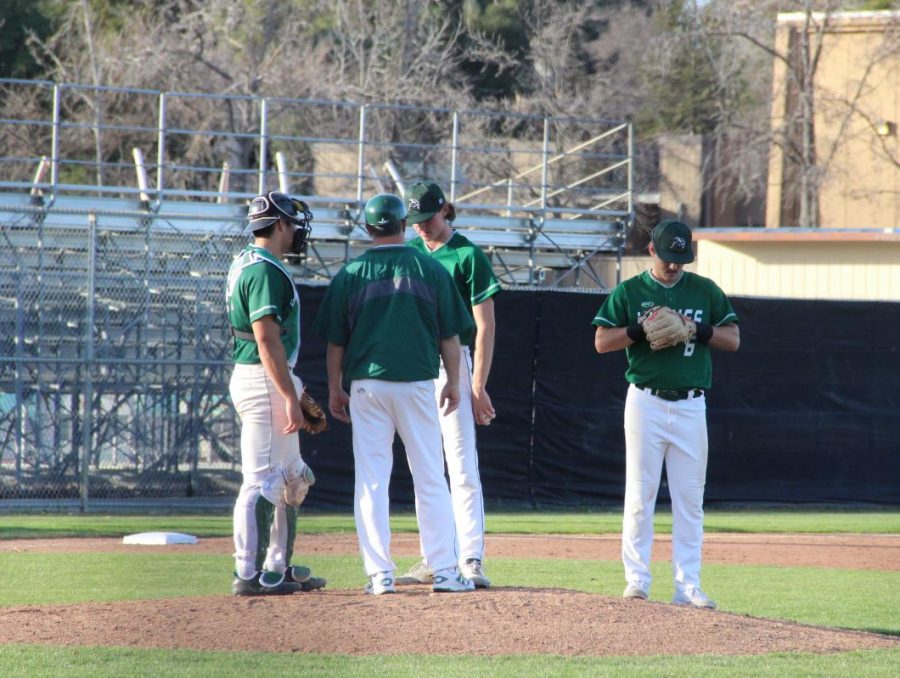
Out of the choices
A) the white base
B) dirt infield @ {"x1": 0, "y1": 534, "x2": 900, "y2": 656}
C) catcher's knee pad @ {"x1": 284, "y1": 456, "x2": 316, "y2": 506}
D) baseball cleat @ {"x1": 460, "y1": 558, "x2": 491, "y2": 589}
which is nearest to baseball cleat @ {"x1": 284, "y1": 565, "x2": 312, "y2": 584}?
dirt infield @ {"x1": 0, "y1": 534, "x2": 900, "y2": 656}

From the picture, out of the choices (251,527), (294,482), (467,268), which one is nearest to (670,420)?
(467,268)

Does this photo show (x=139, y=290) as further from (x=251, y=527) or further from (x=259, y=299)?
(x=259, y=299)

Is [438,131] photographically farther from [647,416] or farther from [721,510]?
[647,416]

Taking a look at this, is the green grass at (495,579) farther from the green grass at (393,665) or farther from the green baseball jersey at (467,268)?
the green baseball jersey at (467,268)

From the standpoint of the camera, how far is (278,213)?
7016 mm

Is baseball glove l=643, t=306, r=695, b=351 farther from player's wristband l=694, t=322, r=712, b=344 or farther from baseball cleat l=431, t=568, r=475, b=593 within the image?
baseball cleat l=431, t=568, r=475, b=593

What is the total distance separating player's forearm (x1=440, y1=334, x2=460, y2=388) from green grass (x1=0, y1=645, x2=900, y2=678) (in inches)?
63.7

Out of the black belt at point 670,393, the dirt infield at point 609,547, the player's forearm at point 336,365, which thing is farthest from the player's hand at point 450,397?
the dirt infield at point 609,547

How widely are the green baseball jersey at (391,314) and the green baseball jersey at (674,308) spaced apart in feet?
3.76

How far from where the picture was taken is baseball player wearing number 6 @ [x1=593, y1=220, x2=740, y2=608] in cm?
754

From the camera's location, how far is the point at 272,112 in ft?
113

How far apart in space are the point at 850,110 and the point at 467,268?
2537 centimetres

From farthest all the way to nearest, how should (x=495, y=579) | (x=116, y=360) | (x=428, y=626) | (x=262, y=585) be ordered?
(x=116, y=360)
(x=495, y=579)
(x=262, y=585)
(x=428, y=626)

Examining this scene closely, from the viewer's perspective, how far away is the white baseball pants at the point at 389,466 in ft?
22.5
